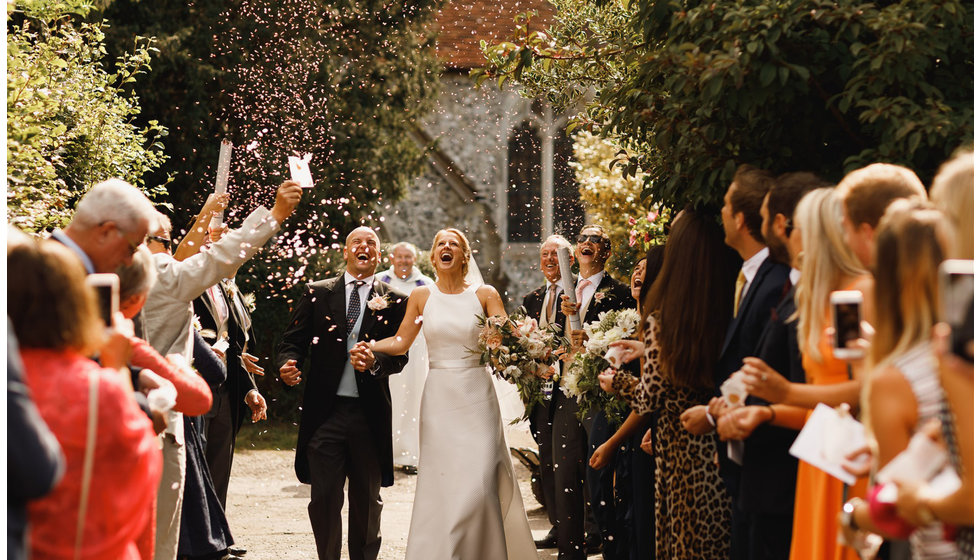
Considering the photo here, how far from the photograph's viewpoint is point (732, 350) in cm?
516

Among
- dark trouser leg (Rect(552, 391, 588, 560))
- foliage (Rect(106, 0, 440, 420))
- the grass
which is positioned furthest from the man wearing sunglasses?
foliage (Rect(106, 0, 440, 420))

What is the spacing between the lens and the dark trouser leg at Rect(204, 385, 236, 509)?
28.6ft

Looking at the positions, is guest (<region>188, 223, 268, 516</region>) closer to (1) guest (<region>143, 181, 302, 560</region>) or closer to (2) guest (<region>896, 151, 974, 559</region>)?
(1) guest (<region>143, 181, 302, 560</region>)

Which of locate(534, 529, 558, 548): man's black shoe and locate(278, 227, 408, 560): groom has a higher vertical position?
locate(278, 227, 408, 560): groom

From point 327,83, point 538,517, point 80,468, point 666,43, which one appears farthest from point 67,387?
point 327,83

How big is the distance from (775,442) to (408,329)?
4175 millimetres

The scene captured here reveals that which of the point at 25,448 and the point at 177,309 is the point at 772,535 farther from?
the point at 177,309

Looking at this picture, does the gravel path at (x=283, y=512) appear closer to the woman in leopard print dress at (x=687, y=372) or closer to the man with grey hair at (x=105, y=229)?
the woman in leopard print dress at (x=687, y=372)

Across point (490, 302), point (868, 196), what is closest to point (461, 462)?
point (490, 302)

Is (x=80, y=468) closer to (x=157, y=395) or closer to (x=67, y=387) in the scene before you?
(x=67, y=387)

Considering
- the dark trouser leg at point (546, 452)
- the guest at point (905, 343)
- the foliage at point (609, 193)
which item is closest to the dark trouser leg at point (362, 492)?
the dark trouser leg at point (546, 452)

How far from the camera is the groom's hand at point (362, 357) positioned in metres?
7.99

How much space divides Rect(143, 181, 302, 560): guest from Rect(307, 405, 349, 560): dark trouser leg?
1.91 meters

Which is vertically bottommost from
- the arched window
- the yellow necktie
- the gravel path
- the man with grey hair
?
the gravel path
